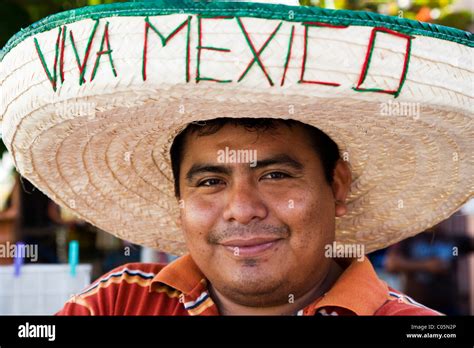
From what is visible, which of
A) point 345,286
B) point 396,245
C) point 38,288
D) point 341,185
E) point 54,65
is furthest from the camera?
point 396,245

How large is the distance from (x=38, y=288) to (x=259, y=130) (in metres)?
1.80

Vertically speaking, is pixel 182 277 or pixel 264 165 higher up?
pixel 264 165

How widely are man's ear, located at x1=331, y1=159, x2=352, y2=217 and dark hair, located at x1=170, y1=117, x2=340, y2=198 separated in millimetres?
42

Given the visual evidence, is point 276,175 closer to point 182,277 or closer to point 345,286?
point 345,286

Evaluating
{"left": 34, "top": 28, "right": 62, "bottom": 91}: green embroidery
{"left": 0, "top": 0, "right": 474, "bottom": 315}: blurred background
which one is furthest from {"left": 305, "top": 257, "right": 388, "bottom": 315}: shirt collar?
{"left": 0, "top": 0, "right": 474, "bottom": 315}: blurred background

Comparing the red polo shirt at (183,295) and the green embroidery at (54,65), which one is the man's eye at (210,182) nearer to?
the red polo shirt at (183,295)

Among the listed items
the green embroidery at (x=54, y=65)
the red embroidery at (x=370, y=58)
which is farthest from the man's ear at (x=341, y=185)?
the green embroidery at (x=54, y=65)

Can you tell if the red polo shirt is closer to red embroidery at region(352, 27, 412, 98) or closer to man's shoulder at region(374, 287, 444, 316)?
man's shoulder at region(374, 287, 444, 316)

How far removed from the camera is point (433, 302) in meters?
5.87

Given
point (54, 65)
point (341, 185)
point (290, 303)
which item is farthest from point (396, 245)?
point (54, 65)

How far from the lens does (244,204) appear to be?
188cm

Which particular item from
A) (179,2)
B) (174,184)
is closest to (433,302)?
(174,184)
